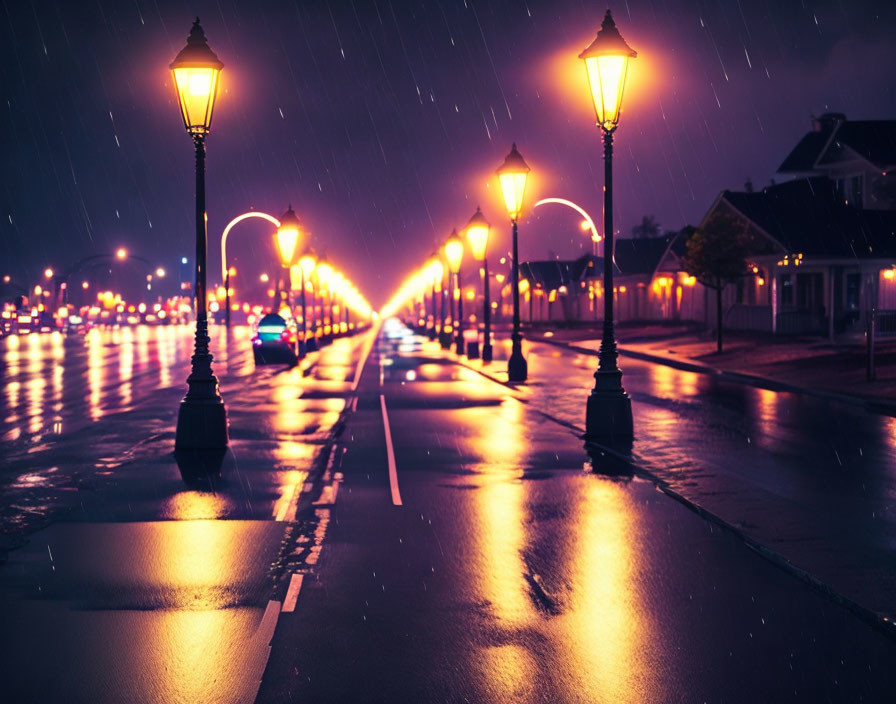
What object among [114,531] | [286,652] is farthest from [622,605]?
[114,531]

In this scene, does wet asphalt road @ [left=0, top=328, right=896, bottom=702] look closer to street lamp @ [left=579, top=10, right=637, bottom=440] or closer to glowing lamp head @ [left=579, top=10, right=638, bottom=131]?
street lamp @ [left=579, top=10, right=637, bottom=440]

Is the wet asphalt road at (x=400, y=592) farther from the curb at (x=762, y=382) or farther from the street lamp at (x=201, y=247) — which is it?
the curb at (x=762, y=382)

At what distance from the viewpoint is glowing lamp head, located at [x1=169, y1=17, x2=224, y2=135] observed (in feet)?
51.2

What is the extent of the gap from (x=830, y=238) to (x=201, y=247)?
120ft

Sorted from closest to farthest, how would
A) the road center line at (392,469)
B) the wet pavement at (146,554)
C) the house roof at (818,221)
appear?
1. the wet pavement at (146,554)
2. the road center line at (392,469)
3. the house roof at (818,221)

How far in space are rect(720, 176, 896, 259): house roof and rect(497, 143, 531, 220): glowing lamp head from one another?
23.3 meters

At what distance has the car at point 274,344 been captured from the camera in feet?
142

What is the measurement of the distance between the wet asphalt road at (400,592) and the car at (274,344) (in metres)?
28.0

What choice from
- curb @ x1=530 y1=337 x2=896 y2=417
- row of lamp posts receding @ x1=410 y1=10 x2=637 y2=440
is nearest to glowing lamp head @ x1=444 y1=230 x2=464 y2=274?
curb @ x1=530 y1=337 x2=896 y2=417

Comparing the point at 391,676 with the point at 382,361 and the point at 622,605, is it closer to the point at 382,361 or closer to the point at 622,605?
the point at 622,605

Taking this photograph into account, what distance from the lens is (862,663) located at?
6.11 metres

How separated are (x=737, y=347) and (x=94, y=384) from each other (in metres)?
25.7

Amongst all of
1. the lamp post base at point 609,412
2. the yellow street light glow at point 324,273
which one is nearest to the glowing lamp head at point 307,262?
the yellow street light glow at point 324,273

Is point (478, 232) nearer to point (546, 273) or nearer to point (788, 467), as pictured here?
point (788, 467)
